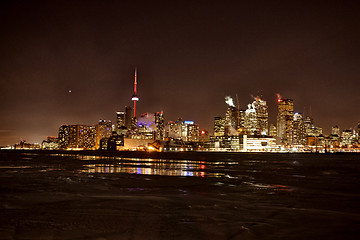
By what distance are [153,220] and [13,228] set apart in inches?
162

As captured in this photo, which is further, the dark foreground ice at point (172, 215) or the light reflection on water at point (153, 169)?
the light reflection on water at point (153, 169)

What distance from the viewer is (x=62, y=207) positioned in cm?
1155

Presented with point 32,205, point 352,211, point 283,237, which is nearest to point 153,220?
point 283,237

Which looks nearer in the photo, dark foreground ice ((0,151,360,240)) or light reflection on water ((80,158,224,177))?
dark foreground ice ((0,151,360,240))

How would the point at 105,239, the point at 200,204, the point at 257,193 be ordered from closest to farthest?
the point at 105,239
the point at 200,204
the point at 257,193

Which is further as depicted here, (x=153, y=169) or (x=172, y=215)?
(x=153, y=169)

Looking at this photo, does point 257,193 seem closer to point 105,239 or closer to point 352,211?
point 352,211

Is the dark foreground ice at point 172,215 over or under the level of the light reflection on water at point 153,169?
over

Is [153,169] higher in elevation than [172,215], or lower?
lower

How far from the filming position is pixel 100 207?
38.2 ft

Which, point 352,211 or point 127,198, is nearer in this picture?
point 352,211

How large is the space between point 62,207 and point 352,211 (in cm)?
1171

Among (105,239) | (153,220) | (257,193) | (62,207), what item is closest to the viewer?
(105,239)

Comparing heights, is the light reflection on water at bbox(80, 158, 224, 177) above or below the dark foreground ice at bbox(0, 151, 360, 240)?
below
